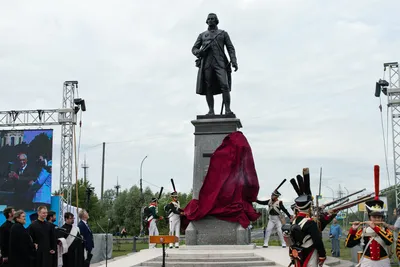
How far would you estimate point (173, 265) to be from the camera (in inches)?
458

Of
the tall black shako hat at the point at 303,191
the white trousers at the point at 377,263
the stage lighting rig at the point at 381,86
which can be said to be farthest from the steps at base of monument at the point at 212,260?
the stage lighting rig at the point at 381,86

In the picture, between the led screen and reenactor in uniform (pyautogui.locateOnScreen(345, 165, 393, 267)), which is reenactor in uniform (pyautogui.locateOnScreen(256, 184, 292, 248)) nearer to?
reenactor in uniform (pyautogui.locateOnScreen(345, 165, 393, 267))

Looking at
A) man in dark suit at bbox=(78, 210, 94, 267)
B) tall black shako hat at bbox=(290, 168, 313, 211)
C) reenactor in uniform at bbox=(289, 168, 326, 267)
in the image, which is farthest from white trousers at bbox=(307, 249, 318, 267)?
man in dark suit at bbox=(78, 210, 94, 267)

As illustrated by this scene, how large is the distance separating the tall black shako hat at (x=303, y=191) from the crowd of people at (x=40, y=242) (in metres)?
4.62

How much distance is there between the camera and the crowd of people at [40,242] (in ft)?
31.6

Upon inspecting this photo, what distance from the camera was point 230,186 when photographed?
13922 millimetres

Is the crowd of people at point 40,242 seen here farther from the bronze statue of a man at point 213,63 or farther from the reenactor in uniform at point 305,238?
the bronze statue of a man at point 213,63

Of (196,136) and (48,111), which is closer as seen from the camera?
(196,136)

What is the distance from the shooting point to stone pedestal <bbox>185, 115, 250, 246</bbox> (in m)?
13.7

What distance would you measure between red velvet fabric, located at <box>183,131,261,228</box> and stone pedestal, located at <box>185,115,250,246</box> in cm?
20

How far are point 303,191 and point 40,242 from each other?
485cm

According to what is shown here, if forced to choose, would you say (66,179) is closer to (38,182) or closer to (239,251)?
(38,182)

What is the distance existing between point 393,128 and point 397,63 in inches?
103

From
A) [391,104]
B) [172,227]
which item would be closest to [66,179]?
[172,227]
